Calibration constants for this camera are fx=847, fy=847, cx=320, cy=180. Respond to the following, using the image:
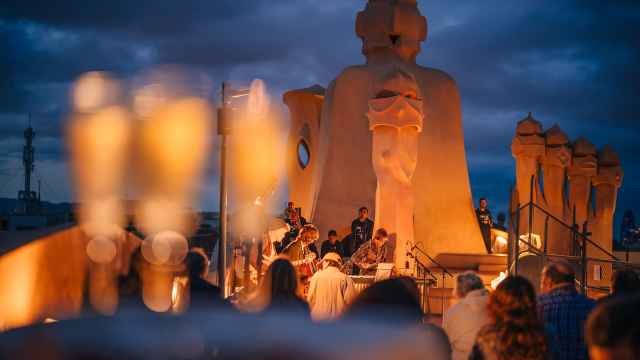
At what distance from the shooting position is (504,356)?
15.3 ft

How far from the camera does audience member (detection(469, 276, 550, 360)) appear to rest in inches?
185

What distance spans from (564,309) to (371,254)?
1005 cm

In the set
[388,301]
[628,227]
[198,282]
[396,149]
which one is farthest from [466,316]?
[628,227]

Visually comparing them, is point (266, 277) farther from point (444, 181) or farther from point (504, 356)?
point (444, 181)

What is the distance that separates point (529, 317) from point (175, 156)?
905 cm

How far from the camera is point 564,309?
18.8ft

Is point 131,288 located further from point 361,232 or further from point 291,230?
point 361,232

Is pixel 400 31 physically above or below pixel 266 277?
above

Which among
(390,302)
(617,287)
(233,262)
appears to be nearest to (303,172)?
(233,262)

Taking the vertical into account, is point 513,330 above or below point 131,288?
below

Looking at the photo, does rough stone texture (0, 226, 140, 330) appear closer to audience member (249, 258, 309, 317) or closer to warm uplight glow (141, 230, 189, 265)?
warm uplight glow (141, 230, 189, 265)

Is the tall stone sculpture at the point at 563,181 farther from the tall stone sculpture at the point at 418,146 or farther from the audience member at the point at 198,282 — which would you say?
the audience member at the point at 198,282

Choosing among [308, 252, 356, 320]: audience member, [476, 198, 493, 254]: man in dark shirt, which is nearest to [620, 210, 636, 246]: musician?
[476, 198, 493, 254]: man in dark shirt

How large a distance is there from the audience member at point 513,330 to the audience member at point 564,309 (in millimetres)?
999
